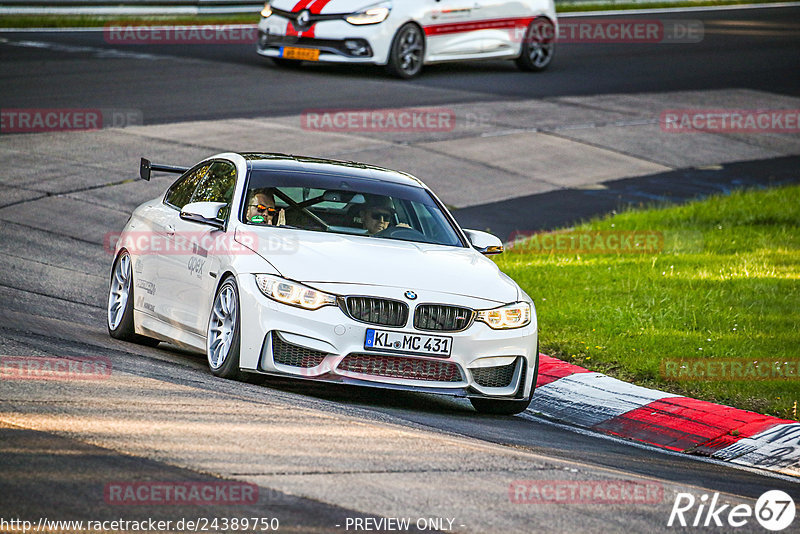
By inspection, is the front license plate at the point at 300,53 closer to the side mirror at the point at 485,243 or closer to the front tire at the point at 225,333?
the side mirror at the point at 485,243

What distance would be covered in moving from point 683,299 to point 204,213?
483cm

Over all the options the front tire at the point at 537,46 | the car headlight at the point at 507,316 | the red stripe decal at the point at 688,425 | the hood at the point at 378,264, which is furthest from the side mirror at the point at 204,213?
the front tire at the point at 537,46

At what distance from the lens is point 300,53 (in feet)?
73.7

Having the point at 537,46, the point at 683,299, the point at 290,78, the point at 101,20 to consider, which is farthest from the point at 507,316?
the point at 101,20

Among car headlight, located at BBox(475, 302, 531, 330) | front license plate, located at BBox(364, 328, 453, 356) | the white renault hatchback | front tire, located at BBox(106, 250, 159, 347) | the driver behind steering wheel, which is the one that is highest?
the white renault hatchback

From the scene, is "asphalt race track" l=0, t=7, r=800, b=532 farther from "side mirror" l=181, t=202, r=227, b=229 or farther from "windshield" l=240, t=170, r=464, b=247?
"windshield" l=240, t=170, r=464, b=247

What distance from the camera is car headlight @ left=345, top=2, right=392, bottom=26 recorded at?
71.2ft

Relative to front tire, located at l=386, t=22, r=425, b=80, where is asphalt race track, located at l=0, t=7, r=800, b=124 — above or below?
below

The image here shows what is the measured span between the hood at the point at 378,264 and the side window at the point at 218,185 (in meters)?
0.78

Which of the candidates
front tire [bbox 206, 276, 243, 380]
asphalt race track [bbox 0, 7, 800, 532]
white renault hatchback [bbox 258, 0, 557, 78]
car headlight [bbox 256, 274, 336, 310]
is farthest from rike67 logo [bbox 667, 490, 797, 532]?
white renault hatchback [bbox 258, 0, 557, 78]

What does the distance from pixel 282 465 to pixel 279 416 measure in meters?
0.90

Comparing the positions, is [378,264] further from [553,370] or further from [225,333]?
[553,370]

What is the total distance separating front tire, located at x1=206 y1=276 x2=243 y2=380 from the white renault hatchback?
13.9m

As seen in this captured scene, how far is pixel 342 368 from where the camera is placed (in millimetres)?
7883
